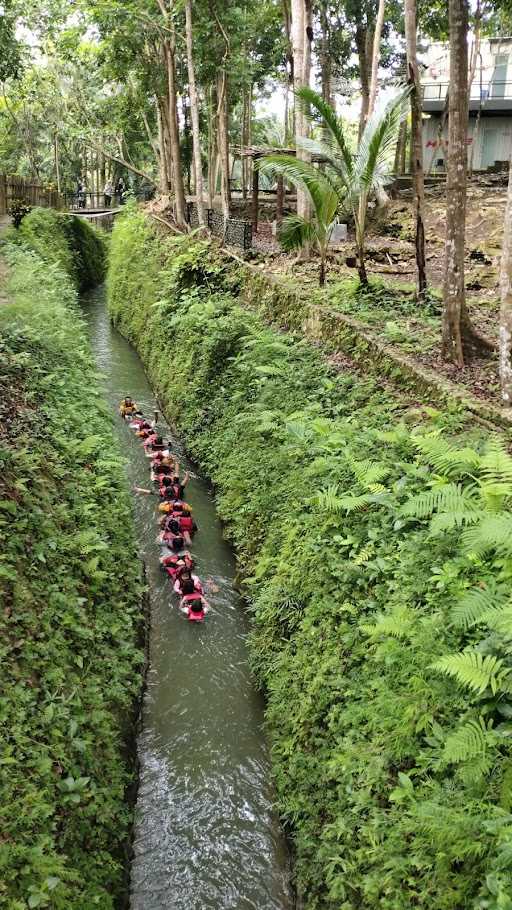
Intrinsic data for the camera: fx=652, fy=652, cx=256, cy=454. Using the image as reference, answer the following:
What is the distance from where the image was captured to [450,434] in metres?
7.91

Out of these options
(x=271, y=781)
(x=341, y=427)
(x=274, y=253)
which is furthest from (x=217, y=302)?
(x=271, y=781)

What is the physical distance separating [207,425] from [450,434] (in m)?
7.33

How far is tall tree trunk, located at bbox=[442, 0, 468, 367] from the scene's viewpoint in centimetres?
890

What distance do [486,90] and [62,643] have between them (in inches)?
1163

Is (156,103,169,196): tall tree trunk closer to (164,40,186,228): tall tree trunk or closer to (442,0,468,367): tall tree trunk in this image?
(164,40,186,228): tall tree trunk

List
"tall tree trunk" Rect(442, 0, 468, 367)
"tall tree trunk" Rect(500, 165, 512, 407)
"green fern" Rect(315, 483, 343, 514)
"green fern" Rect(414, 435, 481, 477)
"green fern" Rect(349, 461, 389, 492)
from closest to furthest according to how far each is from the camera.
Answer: "green fern" Rect(414, 435, 481, 477), "green fern" Rect(349, 461, 389, 492), "green fern" Rect(315, 483, 343, 514), "tall tree trunk" Rect(500, 165, 512, 407), "tall tree trunk" Rect(442, 0, 468, 367)

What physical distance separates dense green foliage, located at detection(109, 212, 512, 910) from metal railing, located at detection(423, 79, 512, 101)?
21971 millimetres

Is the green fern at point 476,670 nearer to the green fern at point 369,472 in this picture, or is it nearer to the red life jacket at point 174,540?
the green fern at point 369,472

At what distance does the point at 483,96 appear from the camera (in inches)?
1064

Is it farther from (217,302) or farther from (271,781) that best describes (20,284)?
(271,781)

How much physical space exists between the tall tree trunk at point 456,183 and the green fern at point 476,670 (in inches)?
232

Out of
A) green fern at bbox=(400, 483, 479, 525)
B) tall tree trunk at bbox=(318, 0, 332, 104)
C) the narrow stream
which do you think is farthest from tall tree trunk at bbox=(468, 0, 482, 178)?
the narrow stream

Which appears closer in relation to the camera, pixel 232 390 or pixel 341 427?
pixel 341 427

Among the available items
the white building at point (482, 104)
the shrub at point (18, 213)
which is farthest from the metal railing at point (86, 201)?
the white building at point (482, 104)
